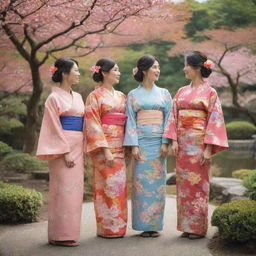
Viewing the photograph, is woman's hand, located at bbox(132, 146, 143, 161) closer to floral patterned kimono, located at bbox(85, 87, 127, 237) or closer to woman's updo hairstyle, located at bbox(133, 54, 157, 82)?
floral patterned kimono, located at bbox(85, 87, 127, 237)

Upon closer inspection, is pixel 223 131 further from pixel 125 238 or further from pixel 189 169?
pixel 125 238

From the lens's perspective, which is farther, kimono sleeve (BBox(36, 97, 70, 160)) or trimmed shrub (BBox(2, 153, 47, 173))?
trimmed shrub (BBox(2, 153, 47, 173))

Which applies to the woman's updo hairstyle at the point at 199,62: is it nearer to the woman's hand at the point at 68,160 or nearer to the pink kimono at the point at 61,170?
the pink kimono at the point at 61,170

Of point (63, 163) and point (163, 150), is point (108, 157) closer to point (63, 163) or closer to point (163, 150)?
point (63, 163)

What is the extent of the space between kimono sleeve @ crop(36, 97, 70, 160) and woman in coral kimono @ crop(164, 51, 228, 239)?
124 cm

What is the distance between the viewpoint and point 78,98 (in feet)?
17.6

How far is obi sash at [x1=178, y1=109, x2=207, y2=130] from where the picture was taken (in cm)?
527

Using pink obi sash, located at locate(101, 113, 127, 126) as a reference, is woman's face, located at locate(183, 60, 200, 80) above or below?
above

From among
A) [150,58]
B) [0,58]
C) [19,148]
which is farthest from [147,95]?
[19,148]

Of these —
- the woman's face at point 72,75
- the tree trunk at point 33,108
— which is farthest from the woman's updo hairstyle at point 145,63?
the tree trunk at point 33,108

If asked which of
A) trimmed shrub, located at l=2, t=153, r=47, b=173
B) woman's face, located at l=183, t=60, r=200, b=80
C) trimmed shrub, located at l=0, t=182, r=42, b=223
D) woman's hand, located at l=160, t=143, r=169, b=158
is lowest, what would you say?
trimmed shrub, located at l=0, t=182, r=42, b=223

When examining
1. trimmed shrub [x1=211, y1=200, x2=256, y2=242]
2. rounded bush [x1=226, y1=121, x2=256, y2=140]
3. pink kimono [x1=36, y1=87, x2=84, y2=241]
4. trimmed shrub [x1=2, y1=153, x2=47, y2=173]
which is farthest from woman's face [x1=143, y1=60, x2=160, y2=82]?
rounded bush [x1=226, y1=121, x2=256, y2=140]

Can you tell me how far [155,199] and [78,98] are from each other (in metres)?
1.52

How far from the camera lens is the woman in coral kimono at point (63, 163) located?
5.10m
